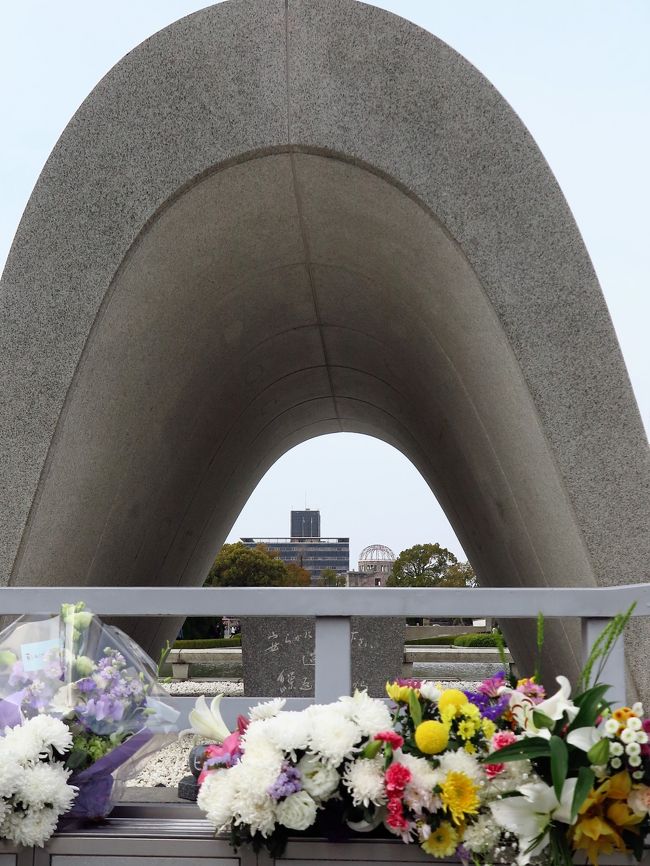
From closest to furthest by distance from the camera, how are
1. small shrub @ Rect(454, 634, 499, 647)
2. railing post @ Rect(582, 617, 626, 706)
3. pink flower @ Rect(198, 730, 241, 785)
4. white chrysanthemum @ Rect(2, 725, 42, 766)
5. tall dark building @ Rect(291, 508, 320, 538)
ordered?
pink flower @ Rect(198, 730, 241, 785)
white chrysanthemum @ Rect(2, 725, 42, 766)
railing post @ Rect(582, 617, 626, 706)
small shrub @ Rect(454, 634, 499, 647)
tall dark building @ Rect(291, 508, 320, 538)

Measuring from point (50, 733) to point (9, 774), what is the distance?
6.0 inches

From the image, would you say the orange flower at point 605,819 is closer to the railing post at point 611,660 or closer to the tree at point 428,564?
the railing post at point 611,660

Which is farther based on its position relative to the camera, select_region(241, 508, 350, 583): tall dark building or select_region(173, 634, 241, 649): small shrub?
select_region(241, 508, 350, 583): tall dark building

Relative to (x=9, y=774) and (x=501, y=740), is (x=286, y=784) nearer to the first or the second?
(x=501, y=740)

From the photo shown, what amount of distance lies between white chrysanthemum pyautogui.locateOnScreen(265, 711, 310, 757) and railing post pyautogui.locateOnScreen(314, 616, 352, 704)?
111 cm

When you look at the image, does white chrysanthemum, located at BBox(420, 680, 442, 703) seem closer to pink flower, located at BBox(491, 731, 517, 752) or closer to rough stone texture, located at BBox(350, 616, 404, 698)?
pink flower, located at BBox(491, 731, 517, 752)

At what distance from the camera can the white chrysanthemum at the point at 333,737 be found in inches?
97.0

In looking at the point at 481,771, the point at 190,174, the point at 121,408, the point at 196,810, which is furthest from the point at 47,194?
the point at 481,771

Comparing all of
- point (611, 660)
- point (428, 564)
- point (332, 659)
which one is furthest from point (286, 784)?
point (428, 564)

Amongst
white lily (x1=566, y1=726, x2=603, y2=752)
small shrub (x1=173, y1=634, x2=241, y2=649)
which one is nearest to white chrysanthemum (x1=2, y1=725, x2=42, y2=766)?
white lily (x1=566, y1=726, x2=603, y2=752)

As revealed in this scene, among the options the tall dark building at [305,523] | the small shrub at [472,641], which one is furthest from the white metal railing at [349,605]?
the tall dark building at [305,523]

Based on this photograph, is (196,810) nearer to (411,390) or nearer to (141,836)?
(141,836)

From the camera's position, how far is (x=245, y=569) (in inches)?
1678

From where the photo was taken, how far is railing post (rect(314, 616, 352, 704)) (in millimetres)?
3643
